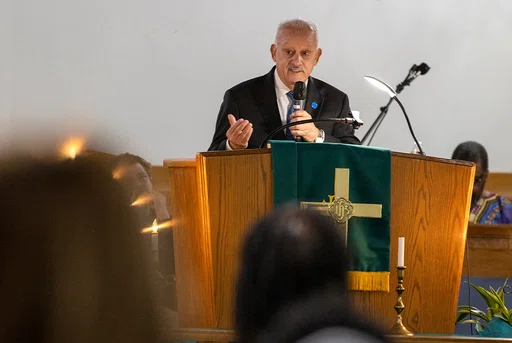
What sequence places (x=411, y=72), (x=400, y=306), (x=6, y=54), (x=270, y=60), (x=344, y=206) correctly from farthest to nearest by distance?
(x=6, y=54), (x=270, y=60), (x=411, y=72), (x=344, y=206), (x=400, y=306)

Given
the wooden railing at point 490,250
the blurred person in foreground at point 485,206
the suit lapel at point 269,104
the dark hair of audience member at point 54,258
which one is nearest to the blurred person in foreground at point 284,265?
the dark hair of audience member at point 54,258

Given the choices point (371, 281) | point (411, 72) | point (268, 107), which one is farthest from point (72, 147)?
point (411, 72)

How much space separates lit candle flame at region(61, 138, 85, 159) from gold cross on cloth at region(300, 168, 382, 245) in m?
3.20

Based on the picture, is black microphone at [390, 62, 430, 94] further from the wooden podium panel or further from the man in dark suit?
the wooden podium panel

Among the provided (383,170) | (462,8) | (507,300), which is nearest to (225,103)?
(383,170)

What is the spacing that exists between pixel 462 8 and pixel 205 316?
5.62 metres

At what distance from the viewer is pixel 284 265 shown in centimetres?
59

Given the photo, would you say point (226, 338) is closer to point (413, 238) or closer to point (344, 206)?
point (344, 206)

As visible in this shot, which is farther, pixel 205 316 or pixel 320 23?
pixel 320 23

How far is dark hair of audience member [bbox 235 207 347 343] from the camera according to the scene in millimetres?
572

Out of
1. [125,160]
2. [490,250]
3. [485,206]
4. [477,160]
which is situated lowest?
[490,250]

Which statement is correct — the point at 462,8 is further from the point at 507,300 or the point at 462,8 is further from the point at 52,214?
the point at 52,214

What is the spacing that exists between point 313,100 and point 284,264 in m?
4.07

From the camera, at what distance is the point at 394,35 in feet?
27.7
